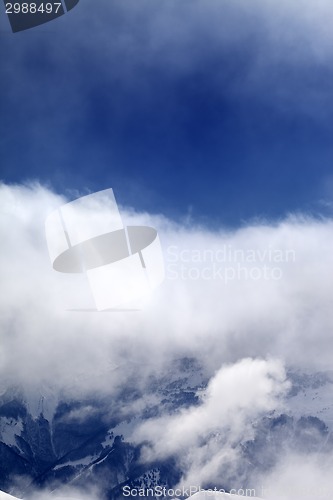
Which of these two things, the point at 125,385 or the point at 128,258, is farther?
the point at 125,385

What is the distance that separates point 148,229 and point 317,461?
1360 centimetres

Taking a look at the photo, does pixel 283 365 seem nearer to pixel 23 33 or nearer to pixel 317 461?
pixel 23 33

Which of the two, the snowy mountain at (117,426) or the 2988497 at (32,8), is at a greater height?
the 2988497 at (32,8)

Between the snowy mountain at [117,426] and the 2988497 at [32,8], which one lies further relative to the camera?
the snowy mountain at [117,426]

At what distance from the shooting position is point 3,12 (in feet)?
23.6

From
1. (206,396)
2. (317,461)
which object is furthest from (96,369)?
(317,461)

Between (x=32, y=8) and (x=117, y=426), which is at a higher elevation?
(x=32, y=8)

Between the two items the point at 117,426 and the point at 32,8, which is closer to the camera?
the point at 32,8

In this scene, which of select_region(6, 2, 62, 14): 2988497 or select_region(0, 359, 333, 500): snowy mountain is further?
select_region(0, 359, 333, 500): snowy mountain

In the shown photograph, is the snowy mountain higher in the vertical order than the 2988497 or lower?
lower

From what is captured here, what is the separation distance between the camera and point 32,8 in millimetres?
7254

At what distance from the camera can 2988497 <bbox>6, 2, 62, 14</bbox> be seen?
283 inches

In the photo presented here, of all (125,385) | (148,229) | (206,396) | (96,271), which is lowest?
(125,385)

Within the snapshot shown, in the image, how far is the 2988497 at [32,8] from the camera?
7180mm
